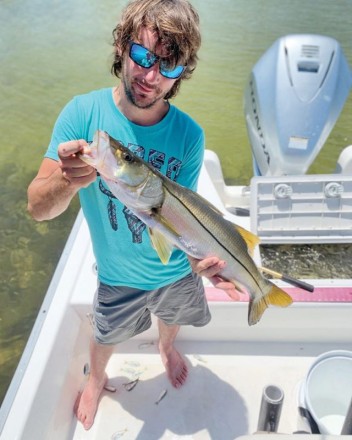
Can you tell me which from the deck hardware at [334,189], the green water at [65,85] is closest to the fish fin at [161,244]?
the deck hardware at [334,189]

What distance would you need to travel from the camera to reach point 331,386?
7.51 ft

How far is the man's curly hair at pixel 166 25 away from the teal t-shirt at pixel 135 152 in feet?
0.69

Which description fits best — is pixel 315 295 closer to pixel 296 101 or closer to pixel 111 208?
pixel 111 208

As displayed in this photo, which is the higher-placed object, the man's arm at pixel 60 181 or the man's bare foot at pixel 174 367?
the man's arm at pixel 60 181

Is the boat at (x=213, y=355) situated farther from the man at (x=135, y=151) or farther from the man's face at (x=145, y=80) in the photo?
the man's face at (x=145, y=80)

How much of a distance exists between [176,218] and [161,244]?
0.12 m

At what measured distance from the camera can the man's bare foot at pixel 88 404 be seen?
2344 millimetres

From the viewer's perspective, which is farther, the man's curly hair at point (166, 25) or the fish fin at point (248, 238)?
the fish fin at point (248, 238)

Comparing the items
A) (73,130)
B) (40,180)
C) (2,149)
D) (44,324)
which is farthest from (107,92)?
(2,149)

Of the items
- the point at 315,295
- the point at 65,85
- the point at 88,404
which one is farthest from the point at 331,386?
the point at 65,85

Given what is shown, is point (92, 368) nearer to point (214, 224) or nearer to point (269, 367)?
point (269, 367)

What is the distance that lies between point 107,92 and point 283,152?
6.34 feet

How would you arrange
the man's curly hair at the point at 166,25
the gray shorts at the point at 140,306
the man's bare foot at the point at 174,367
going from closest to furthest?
1. the man's curly hair at the point at 166,25
2. the gray shorts at the point at 140,306
3. the man's bare foot at the point at 174,367

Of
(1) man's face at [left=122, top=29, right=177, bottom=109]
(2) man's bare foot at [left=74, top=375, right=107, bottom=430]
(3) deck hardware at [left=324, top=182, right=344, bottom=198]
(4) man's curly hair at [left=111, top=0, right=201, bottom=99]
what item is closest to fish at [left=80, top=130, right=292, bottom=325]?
(1) man's face at [left=122, top=29, right=177, bottom=109]
